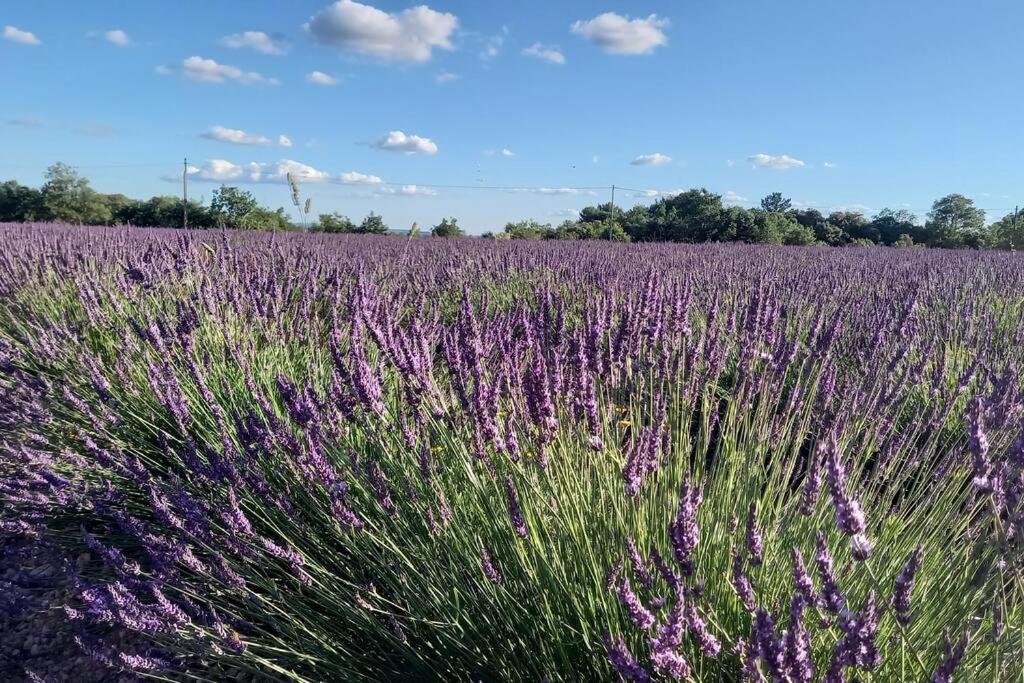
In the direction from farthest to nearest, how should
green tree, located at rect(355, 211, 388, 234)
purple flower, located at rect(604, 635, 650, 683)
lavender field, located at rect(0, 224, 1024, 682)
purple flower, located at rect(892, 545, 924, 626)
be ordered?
green tree, located at rect(355, 211, 388, 234) → lavender field, located at rect(0, 224, 1024, 682) → purple flower, located at rect(604, 635, 650, 683) → purple flower, located at rect(892, 545, 924, 626)

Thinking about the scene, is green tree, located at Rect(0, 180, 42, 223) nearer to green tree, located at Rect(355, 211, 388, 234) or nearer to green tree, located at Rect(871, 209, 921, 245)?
green tree, located at Rect(355, 211, 388, 234)

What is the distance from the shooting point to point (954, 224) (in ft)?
97.6

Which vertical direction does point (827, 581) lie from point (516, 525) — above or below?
above

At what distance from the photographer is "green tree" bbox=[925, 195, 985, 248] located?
91.2 ft

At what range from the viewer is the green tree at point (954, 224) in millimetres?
27812

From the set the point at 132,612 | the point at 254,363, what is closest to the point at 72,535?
the point at 254,363

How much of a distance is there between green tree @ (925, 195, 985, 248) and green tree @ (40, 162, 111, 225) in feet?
123

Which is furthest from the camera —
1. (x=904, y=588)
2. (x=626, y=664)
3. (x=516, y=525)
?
(x=516, y=525)

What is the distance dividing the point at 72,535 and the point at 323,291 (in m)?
2.47

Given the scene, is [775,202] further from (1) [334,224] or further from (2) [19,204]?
(2) [19,204]

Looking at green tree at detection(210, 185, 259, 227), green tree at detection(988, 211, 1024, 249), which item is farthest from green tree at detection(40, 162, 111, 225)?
green tree at detection(988, 211, 1024, 249)

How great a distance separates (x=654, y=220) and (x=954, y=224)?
16.5m

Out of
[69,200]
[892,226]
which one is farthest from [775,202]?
[69,200]

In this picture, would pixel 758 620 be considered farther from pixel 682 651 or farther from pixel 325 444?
pixel 325 444
